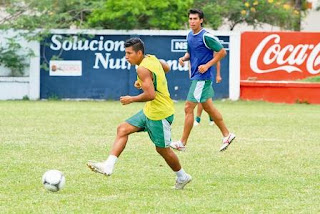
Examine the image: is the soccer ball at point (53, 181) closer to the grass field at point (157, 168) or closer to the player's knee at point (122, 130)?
the grass field at point (157, 168)

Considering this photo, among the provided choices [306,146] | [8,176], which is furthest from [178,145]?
[8,176]

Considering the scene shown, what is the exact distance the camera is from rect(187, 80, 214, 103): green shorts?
13.6m

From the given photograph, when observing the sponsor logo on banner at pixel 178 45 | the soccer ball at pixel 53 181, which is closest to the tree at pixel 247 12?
the sponsor logo on banner at pixel 178 45

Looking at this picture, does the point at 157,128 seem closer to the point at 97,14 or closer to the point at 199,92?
the point at 199,92

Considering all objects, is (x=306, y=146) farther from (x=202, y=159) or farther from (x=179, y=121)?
(x=179, y=121)

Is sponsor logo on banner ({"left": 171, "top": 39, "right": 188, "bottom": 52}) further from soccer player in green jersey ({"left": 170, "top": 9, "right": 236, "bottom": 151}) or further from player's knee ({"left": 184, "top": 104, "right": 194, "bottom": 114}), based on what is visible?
player's knee ({"left": 184, "top": 104, "right": 194, "bottom": 114})

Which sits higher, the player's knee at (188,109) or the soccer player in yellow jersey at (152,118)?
the soccer player in yellow jersey at (152,118)

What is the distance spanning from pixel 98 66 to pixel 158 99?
17.0 metres

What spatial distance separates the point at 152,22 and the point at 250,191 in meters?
18.8

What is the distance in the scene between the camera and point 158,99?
9516 mm

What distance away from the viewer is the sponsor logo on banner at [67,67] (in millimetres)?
26359

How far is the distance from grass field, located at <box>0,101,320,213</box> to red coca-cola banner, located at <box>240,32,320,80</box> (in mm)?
7151

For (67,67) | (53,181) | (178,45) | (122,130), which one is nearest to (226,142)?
(122,130)

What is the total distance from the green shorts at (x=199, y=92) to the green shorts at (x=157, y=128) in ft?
13.3
